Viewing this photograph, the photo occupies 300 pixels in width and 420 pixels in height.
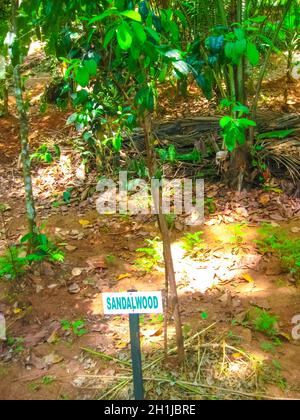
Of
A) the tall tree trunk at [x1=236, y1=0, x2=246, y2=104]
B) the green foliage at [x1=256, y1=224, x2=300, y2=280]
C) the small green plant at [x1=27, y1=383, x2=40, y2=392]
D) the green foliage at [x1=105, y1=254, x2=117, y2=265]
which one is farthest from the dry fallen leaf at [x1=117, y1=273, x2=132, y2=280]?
the tall tree trunk at [x1=236, y1=0, x2=246, y2=104]

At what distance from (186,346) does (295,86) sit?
584 centimetres

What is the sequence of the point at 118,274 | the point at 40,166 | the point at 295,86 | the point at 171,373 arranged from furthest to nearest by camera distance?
the point at 295,86
the point at 40,166
the point at 118,274
the point at 171,373

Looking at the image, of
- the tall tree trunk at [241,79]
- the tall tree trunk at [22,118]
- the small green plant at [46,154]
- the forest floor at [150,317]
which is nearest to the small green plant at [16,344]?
the forest floor at [150,317]

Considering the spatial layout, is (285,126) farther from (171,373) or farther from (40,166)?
(171,373)

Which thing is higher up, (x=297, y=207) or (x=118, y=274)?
(x=297, y=207)

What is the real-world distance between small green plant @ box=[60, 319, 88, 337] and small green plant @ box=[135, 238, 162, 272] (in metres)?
0.92

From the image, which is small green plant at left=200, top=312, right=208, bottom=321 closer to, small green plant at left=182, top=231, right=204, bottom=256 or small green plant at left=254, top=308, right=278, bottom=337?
small green plant at left=254, top=308, right=278, bottom=337

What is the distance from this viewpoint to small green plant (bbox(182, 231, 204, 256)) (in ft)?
14.6

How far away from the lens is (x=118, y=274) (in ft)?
13.9

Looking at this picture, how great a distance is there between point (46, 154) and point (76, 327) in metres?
3.24
